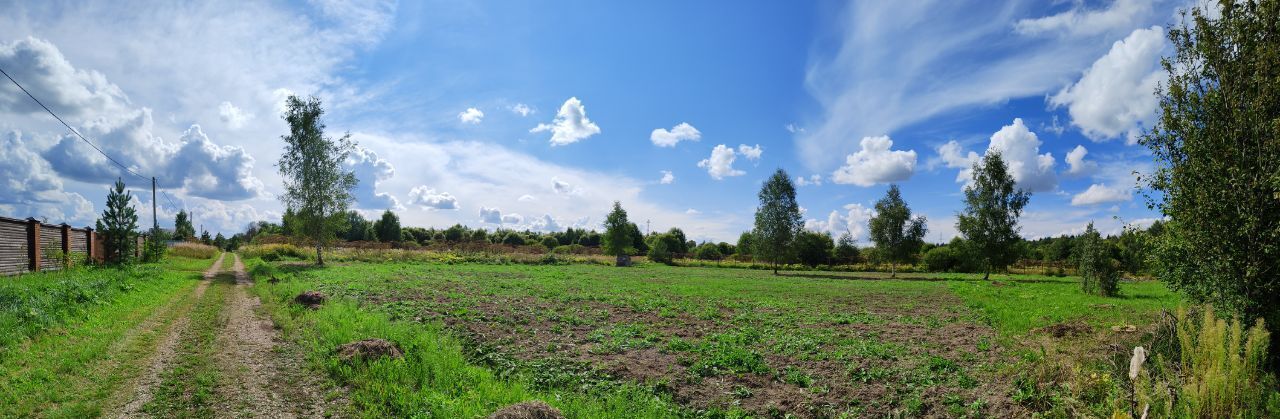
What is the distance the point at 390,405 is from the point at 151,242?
43251 mm

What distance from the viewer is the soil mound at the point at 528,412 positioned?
18.5 feet

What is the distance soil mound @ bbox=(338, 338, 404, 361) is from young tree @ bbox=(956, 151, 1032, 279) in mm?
46364

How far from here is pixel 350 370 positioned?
830cm

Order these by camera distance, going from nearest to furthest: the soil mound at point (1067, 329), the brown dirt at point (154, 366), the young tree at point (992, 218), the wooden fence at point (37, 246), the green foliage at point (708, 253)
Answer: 1. the brown dirt at point (154, 366)
2. the soil mound at point (1067, 329)
3. the wooden fence at point (37, 246)
4. the young tree at point (992, 218)
5. the green foliage at point (708, 253)

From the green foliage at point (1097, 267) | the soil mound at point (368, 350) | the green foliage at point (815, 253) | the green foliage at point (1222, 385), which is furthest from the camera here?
the green foliage at point (815, 253)

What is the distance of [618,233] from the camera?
6438 cm

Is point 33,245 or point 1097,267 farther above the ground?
point 33,245

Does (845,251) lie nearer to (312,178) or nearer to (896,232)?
(896,232)

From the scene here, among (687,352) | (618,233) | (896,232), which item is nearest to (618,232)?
(618,233)

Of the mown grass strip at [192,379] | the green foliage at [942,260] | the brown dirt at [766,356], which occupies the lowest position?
the green foliage at [942,260]

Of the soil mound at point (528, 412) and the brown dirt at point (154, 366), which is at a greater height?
the soil mound at point (528, 412)

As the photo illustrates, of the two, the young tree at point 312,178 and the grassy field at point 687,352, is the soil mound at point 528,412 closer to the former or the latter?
the grassy field at point 687,352

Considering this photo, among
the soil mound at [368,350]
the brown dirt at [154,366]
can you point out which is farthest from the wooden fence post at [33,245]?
the soil mound at [368,350]

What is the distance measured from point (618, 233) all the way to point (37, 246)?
48596mm
